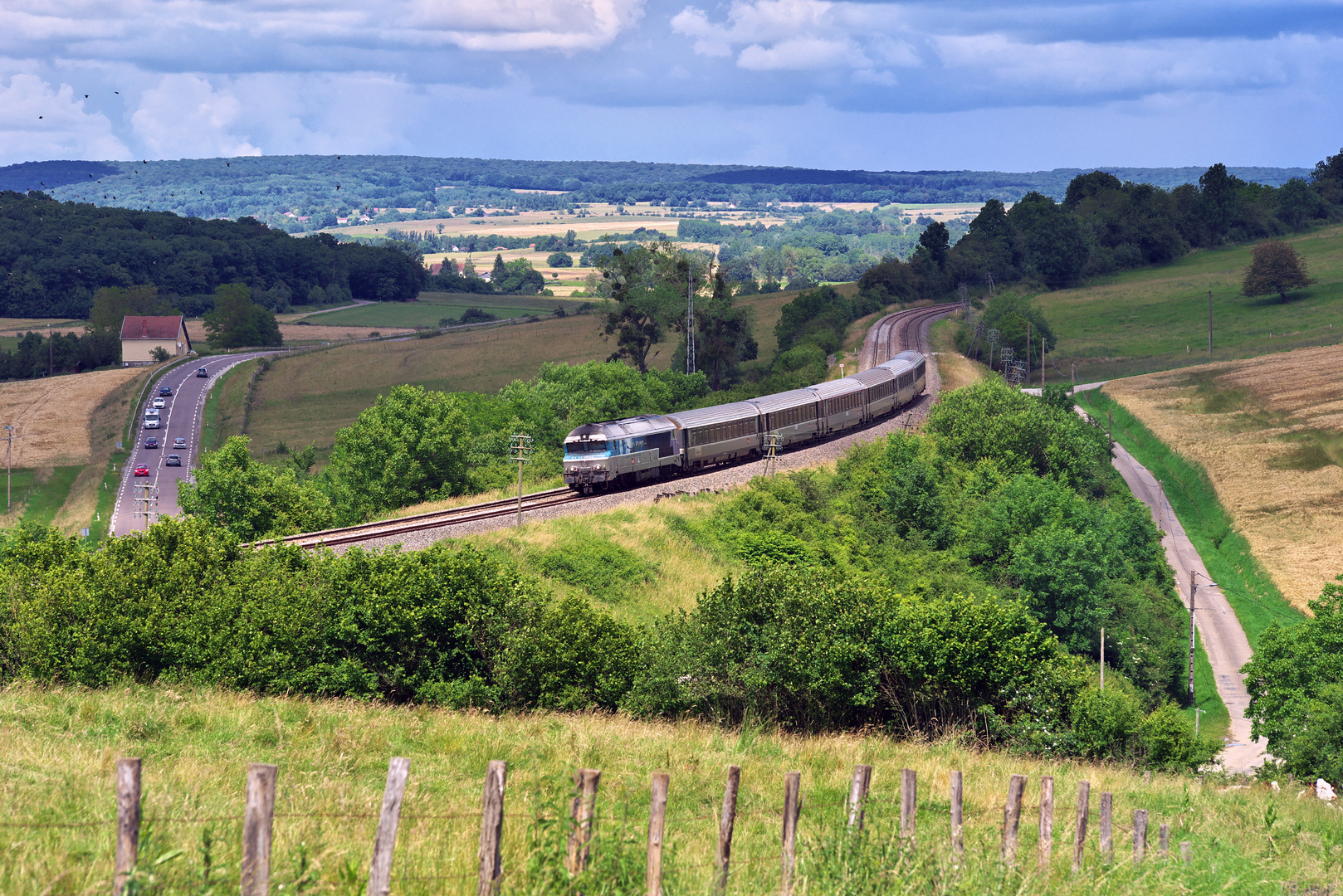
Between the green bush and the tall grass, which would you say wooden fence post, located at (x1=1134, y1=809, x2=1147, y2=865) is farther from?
the green bush

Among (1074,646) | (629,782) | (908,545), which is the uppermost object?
(629,782)

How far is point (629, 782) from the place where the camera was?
17.0m

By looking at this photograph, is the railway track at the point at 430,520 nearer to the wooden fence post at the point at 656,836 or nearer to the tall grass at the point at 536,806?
the tall grass at the point at 536,806

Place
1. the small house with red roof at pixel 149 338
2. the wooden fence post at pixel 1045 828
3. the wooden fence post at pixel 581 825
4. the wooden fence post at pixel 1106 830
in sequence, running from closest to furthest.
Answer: the wooden fence post at pixel 581 825, the wooden fence post at pixel 1045 828, the wooden fence post at pixel 1106 830, the small house with red roof at pixel 149 338

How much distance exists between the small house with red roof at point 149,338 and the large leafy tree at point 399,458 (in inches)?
4516

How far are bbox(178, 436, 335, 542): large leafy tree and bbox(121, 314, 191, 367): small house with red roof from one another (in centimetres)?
12420

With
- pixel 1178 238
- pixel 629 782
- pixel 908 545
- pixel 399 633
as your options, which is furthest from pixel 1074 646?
pixel 1178 238

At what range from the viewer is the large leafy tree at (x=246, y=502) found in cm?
5612

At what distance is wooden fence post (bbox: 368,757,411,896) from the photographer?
30.0 feet

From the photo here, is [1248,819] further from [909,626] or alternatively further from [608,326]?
[608,326]

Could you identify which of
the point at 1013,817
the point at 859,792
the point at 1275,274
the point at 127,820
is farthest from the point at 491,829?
the point at 1275,274

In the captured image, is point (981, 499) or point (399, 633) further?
point (981, 499)

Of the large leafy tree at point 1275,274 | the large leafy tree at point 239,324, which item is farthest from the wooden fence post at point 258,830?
the large leafy tree at point 239,324

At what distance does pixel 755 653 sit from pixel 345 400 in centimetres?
11259
